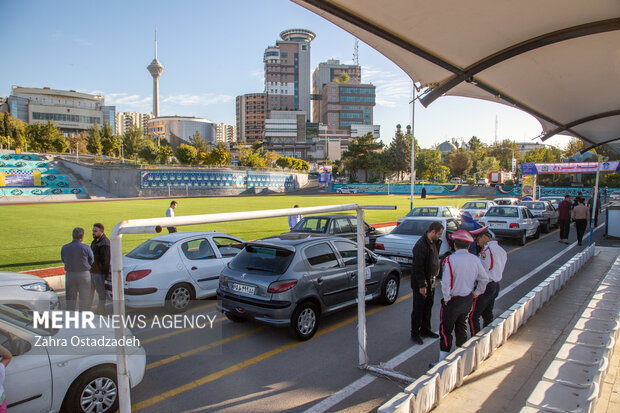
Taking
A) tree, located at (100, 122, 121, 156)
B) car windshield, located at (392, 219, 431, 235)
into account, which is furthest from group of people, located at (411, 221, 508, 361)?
tree, located at (100, 122, 121, 156)

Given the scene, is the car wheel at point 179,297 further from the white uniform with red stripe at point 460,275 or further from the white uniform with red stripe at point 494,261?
the white uniform with red stripe at point 494,261

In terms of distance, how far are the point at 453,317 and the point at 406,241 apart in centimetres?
552

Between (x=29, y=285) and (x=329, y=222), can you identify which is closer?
(x=29, y=285)

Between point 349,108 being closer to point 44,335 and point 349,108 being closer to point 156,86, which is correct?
point 156,86

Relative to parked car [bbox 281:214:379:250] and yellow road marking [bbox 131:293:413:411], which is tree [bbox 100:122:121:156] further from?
yellow road marking [bbox 131:293:413:411]

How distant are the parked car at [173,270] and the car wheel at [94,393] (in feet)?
9.95

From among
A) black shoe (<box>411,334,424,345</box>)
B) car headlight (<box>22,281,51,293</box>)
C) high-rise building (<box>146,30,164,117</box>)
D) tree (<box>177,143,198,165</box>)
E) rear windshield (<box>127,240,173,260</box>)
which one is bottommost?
black shoe (<box>411,334,424,345</box>)

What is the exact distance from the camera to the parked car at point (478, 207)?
19.1 metres

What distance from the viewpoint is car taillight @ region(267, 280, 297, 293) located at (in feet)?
18.7

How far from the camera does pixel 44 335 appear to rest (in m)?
3.71

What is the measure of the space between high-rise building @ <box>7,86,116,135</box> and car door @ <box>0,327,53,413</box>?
14235 cm

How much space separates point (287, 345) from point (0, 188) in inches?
2324

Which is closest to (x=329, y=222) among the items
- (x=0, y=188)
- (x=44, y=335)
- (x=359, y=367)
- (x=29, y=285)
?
(x=359, y=367)

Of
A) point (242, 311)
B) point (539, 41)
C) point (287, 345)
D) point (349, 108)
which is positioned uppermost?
point (349, 108)
